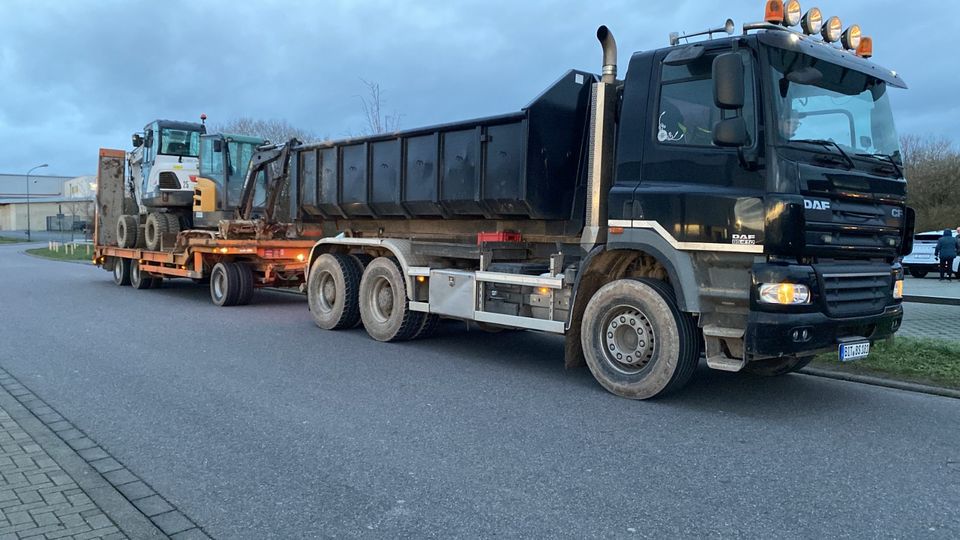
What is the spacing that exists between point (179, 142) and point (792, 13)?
14.0 m

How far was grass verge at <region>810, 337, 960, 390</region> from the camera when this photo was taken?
7156mm

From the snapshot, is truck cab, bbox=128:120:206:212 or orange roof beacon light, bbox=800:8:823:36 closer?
orange roof beacon light, bbox=800:8:823:36

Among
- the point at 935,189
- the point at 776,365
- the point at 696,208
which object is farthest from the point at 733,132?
the point at 935,189

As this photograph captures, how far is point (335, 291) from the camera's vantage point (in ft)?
34.6

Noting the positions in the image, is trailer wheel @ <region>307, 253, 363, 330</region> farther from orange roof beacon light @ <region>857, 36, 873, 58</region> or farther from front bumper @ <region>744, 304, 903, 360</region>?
orange roof beacon light @ <region>857, 36, 873, 58</region>

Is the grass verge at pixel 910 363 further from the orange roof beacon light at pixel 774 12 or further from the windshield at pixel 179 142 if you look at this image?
the windshield at pixel 179 142

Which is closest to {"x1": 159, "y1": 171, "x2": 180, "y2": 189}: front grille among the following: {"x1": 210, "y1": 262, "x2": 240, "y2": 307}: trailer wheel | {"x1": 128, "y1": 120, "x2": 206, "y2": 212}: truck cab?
{"x1": 128, "y1": 120, "x2": 206, "y2": 212}: truck cab

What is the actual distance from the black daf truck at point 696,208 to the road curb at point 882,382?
2.65ft

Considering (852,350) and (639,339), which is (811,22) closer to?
(852,350)

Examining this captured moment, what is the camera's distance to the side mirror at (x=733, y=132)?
5.65 m

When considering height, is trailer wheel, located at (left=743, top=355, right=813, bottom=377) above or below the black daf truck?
below

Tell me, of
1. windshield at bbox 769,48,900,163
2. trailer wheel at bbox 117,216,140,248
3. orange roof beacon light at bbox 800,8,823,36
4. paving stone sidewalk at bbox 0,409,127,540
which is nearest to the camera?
paving stone sidewalk at bbox 0,409,127,540

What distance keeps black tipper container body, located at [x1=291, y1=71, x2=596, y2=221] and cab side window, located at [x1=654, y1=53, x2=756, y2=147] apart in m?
1.27

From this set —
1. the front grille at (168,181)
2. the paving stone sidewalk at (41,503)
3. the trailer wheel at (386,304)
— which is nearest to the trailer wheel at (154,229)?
the front grille at (168,181)
